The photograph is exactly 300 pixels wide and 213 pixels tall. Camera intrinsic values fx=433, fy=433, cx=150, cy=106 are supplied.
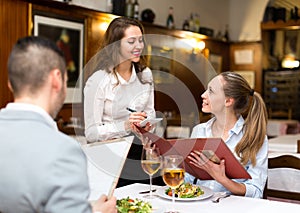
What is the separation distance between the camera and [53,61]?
106cm

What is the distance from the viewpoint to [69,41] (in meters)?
4.54

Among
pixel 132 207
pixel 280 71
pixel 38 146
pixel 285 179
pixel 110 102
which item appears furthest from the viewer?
pixel 280 71

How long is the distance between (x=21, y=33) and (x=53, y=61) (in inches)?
124

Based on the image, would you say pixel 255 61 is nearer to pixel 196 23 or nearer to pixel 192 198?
pixel 196 23

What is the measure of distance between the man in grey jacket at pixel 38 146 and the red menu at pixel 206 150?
0.82 metres

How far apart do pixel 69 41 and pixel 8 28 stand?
777mm

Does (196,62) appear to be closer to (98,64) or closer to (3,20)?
(3,20)

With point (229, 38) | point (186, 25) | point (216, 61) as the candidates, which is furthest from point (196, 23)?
point (229, 38)

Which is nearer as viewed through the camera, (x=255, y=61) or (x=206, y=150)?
(x=206, y=150)

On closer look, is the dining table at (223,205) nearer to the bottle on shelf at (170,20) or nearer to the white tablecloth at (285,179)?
the white tablecloth at (285,179)

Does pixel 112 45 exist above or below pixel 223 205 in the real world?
above

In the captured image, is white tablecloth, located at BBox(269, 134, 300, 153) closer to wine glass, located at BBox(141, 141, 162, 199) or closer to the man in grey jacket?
wine glass, located at BBox(141, 141, 162, 199)

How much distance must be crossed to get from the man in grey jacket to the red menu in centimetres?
82

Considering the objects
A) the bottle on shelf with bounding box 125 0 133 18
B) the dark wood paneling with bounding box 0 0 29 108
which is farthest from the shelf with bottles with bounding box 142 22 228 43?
the dark wood paneling with bounding box 0 0 29 108
